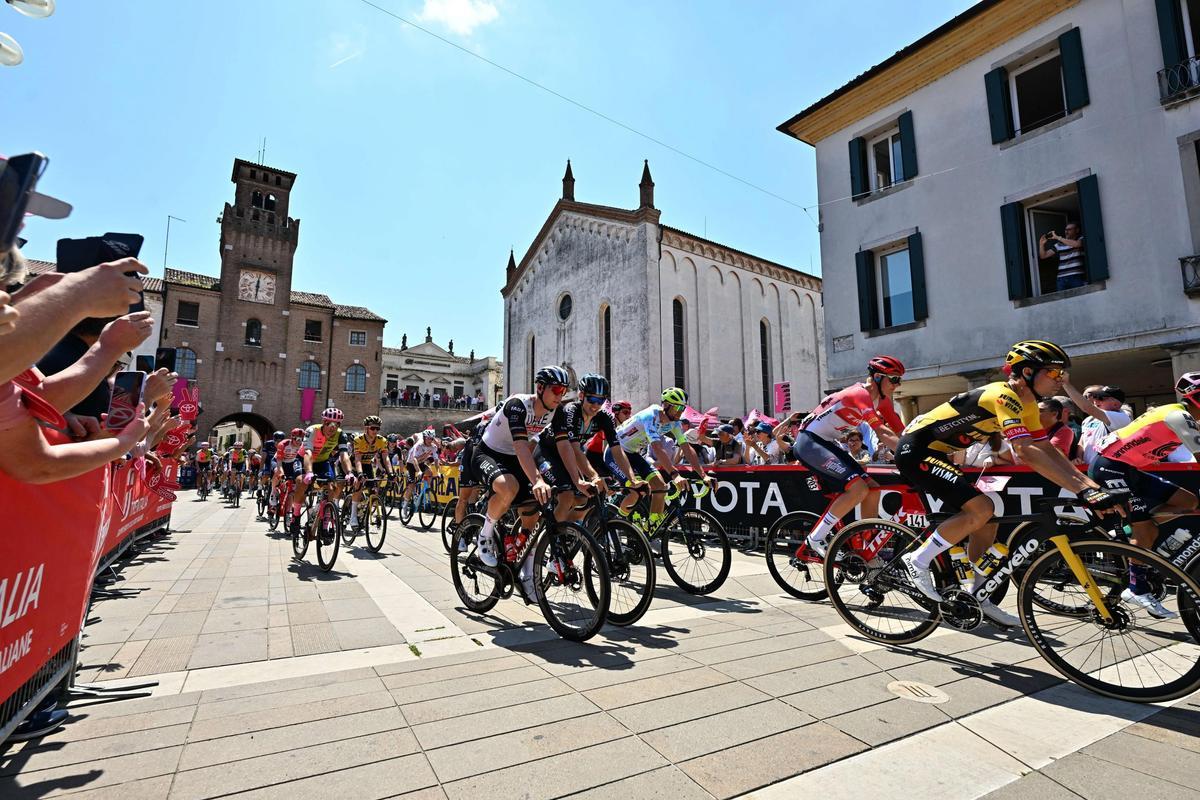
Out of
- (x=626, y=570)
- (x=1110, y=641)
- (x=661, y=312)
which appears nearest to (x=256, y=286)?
(x=661, y=312)

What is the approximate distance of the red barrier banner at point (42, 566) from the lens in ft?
6.88

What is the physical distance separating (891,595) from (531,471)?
9.60ft

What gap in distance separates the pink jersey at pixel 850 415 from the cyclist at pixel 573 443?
2020 millimetres

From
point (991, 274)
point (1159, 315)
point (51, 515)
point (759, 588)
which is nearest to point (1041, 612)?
point (759, 588)

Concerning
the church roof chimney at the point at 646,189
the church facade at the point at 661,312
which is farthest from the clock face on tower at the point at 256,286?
the church roof chimney at the point at 646,189

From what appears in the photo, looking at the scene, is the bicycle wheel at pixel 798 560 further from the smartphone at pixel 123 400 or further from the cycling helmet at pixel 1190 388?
the smartphone at pixel 123 400

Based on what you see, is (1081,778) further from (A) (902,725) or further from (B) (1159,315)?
(B) (1159,315)

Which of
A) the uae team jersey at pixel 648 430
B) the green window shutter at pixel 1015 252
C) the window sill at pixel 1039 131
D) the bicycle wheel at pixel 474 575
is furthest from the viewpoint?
the green window shutter at pixel 1015 252

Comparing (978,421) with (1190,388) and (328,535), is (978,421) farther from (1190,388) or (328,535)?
(328,535)

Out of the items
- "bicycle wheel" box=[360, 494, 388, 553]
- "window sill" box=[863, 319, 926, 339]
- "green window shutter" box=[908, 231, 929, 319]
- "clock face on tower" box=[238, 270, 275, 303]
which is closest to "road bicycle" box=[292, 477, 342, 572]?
"bicycle wheel" box=[360, 494, 388, 553]

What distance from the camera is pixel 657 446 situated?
23.3 feet

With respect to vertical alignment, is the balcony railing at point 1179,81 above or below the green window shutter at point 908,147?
below

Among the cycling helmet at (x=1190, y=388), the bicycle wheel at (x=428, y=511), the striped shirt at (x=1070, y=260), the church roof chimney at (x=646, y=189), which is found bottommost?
the bicycle wheel at (x=428, y=511)

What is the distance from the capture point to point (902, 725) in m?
2.84
